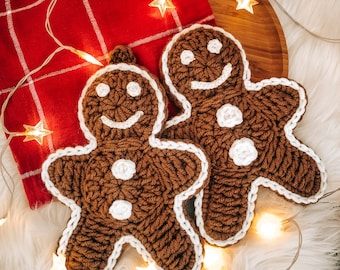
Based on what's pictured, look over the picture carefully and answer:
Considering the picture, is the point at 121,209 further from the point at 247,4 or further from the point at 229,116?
the point at 247,4

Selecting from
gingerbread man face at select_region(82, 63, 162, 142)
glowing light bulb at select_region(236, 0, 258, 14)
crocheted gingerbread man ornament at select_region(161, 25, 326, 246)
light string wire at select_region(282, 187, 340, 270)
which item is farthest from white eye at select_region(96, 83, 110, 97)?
light string wire at select_region(282, 187, 340, 270)

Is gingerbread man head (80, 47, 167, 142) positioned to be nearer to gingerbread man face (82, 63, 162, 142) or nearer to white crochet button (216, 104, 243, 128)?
gingerbread man face (82, 63, 162, 142)

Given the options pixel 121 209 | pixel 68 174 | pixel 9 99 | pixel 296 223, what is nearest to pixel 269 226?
pixel 296 223

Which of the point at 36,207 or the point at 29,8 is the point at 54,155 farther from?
the point at 29,8

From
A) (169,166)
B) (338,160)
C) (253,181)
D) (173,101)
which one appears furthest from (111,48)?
(338,160)

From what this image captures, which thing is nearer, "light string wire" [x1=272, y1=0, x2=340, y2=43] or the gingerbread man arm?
the gingerbread man arm

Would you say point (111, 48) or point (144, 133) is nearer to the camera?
point (144, 133)
